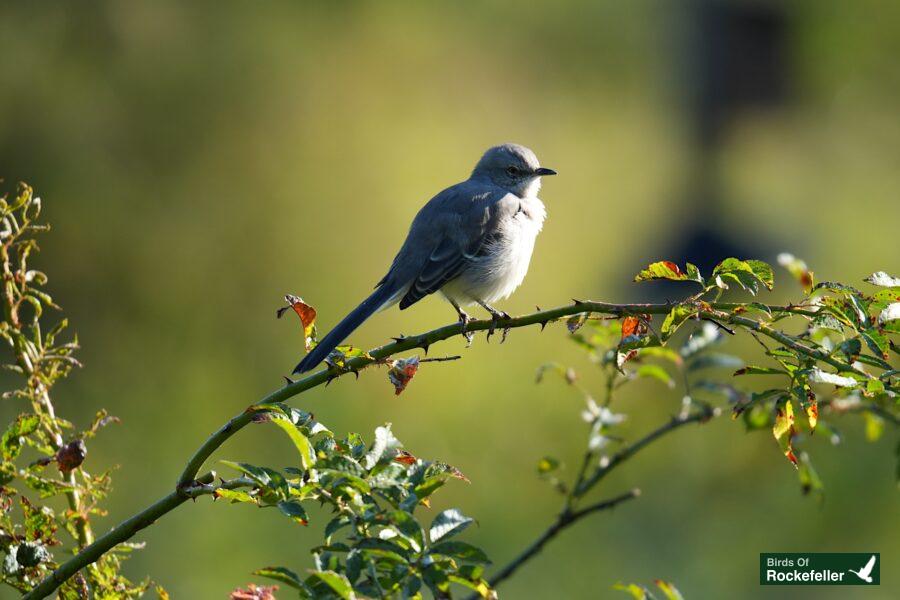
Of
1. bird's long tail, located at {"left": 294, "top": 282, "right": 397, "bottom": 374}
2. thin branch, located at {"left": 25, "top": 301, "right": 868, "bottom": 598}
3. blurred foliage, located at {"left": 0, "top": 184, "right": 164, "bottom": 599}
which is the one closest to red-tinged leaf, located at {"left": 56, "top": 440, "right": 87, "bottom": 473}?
blurred foliage, located at {"left": 0, "top": 184, "right": 164, "bottom": 599}

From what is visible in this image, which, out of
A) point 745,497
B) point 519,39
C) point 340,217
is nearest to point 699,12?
point 519,39

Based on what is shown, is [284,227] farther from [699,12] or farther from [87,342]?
[699,12]

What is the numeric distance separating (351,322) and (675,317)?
5.71 ft

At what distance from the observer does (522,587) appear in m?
5.48

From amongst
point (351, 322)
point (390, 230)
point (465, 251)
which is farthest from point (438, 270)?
point (390, 230)

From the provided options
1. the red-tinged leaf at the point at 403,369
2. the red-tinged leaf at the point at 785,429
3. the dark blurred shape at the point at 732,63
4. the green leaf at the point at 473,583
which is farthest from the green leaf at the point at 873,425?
the dark blurred shape at the point at 732,63

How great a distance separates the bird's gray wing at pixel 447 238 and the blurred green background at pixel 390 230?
6.87ft

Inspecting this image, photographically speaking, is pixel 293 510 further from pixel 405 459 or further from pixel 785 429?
pixel 785 429

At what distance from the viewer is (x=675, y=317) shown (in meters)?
1.54

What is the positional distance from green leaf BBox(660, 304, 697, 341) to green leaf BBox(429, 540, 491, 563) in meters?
0.47

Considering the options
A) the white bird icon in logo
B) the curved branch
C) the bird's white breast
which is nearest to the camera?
the curved branch

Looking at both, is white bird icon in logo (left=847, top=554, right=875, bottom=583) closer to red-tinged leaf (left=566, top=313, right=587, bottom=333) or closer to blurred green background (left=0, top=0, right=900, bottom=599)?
red-tinged leaf (left=566, top=313, right=587, bottom=333)

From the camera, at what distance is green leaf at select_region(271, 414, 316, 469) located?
1.28 metres

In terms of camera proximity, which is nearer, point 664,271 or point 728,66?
point 664,271
